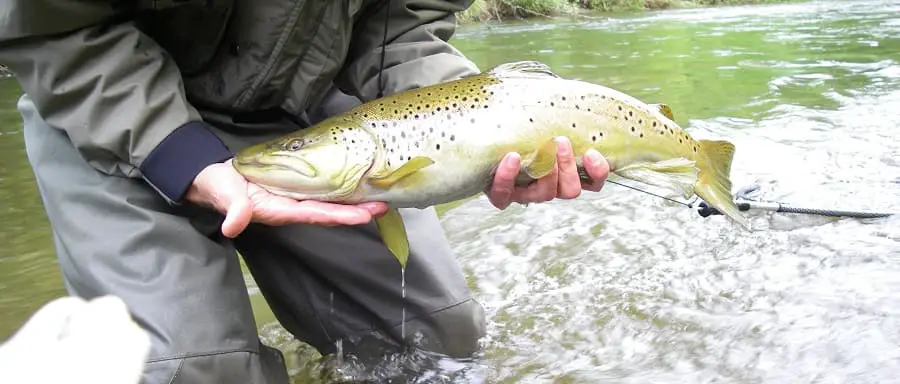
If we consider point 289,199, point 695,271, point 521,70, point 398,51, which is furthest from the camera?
point 695,271

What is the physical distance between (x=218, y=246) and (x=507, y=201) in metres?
0.67

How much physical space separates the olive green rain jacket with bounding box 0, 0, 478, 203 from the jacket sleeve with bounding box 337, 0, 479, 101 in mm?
18

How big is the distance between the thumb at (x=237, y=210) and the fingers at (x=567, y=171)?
2.23 ft

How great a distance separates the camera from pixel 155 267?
5.46 ft

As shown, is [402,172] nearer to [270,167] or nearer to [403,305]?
A: [270,167]

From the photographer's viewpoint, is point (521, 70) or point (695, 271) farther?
point (695, 271)

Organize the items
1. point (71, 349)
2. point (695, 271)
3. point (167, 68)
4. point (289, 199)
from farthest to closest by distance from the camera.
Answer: point (695, 271) < point (167, 68) < point (289, 199) < point (71, 349)

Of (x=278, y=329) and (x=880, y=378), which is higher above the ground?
(x=880, y=378)

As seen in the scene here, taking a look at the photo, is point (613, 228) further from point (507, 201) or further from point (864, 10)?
point (864, 10)

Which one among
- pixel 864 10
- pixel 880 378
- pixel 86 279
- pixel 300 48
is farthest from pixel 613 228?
pixel 864 10

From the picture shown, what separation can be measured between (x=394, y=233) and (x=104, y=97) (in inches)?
26.9

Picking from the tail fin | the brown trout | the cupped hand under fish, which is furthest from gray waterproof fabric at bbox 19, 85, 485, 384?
the tail fin

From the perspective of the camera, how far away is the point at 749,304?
254cm

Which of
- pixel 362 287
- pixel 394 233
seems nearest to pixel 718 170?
pixel 394 233
